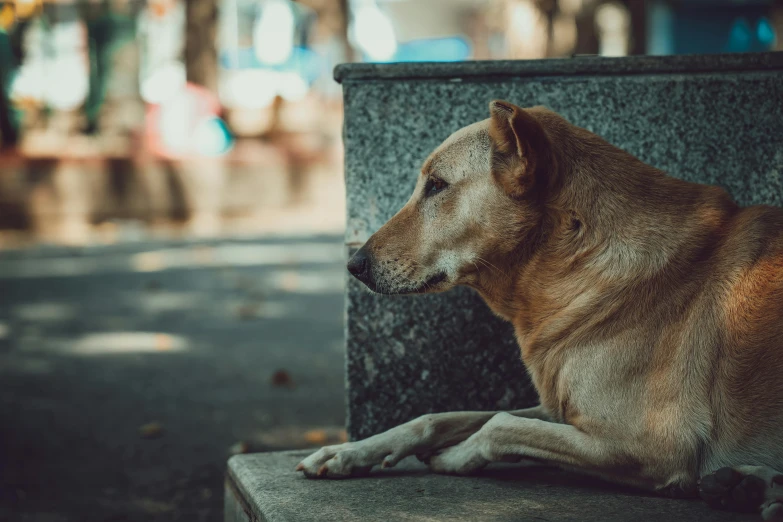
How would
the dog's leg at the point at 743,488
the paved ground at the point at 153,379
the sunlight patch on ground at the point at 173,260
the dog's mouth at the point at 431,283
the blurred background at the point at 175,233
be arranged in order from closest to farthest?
the dog's leg at the point at 743,488 < the dog's mouth at the point at 431,283 < the paved ground at the point at 153,379 < the blurred background at the point at 175,233 < the sunlight patch on ground at the point at 173,260

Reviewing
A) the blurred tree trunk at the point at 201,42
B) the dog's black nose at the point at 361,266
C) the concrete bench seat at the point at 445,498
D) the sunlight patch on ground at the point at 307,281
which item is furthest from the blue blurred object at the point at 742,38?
the blurred tree trunk at the point at 201,42

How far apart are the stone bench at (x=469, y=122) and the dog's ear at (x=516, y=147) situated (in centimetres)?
85

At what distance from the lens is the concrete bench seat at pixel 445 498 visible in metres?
2.76

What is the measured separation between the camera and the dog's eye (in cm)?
341

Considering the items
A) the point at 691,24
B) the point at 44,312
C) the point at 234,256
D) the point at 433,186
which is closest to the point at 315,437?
the point at 433,186

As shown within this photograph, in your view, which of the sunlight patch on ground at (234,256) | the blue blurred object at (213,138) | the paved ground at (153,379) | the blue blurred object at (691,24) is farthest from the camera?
the blue blurred object at (691,24)

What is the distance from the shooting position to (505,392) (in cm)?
403

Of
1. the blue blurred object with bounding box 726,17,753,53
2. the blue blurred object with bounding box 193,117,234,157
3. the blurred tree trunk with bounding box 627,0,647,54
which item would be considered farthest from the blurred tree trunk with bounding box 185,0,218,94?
the blue blurred object with bounding box 726,17,753,53

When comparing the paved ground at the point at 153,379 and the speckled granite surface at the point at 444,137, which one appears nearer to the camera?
the speckled granite surface at the point at 444,137

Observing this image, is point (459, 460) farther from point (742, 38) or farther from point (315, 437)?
point (742, 38)

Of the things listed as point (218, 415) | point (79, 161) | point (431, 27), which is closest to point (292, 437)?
point (218, 415)

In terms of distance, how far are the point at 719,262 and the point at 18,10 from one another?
16.7 meters

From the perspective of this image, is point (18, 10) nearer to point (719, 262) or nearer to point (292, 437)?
point (292, 437)

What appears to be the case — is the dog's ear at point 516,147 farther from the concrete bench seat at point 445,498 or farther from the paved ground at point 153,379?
the paved ground at point 153,379
